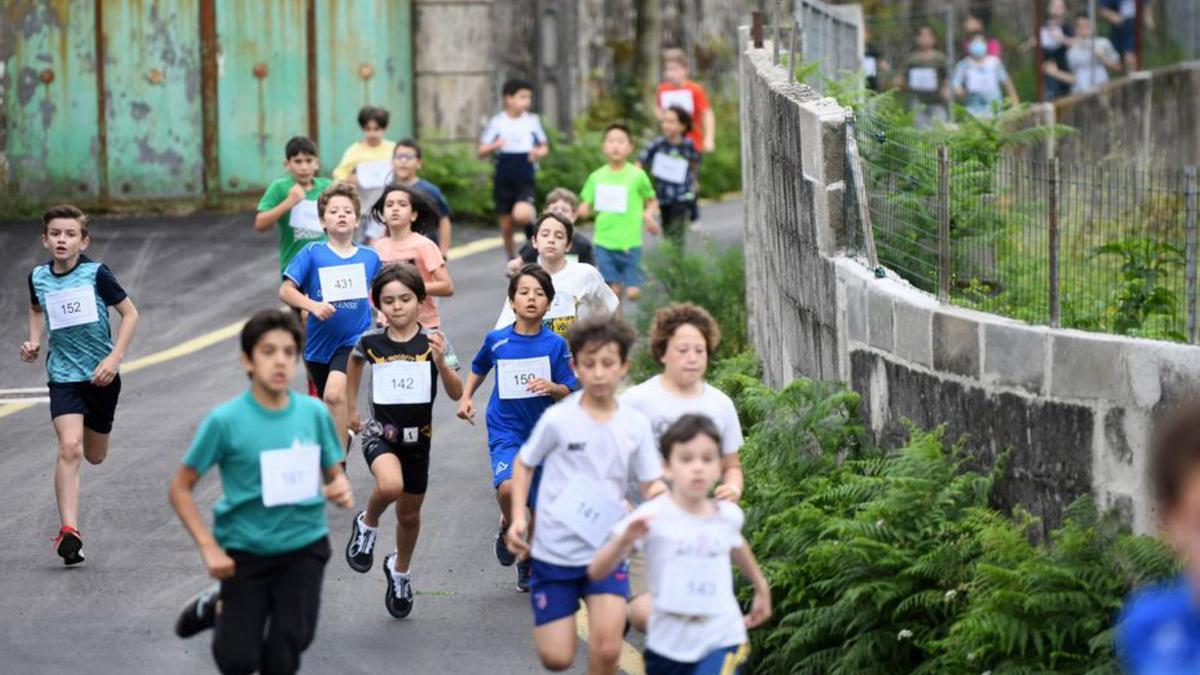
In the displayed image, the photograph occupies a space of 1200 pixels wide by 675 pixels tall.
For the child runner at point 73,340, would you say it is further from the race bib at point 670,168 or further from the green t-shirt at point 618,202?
the race bib at point 670,168

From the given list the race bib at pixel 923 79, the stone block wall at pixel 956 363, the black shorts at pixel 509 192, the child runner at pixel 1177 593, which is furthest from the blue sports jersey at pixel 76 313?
the race bib at pixel 923 79

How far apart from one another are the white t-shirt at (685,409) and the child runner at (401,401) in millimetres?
1969

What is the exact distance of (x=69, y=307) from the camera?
1084 cm

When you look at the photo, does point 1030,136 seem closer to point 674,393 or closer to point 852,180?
point 852,180

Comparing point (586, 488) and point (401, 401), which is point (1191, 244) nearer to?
point (586, 488)

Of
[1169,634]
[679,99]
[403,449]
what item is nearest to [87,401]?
[403,449]

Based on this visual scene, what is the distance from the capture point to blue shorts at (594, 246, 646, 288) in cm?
1623

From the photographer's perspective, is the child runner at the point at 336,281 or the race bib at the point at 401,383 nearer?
the race bib at the point at 401,383

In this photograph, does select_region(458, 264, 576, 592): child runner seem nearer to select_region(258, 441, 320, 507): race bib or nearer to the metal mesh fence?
the metal mesh fence

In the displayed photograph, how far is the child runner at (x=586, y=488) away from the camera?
7.73m

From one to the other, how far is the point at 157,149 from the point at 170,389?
7.36 metres

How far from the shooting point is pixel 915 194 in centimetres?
1078

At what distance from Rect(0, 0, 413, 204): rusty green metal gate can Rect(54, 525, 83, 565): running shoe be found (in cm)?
1154

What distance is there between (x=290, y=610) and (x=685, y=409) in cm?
163
